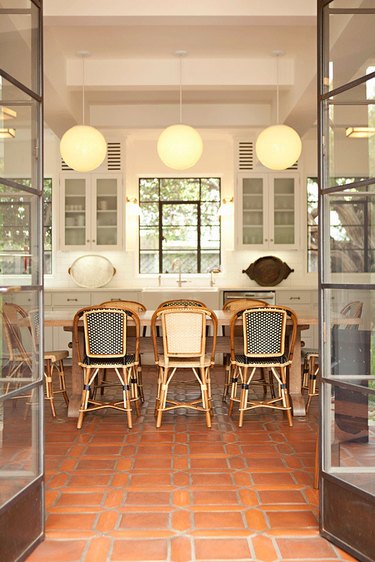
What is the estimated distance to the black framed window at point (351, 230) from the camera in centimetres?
252

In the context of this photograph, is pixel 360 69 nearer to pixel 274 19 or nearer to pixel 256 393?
pixel 274 19

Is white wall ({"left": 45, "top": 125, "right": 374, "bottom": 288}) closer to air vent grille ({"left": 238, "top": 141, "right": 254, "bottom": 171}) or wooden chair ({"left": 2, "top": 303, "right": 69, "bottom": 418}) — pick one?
air vent grille ({"left": 238, "top": 141, "right": 254, "bottom": 171})

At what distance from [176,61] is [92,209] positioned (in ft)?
8.82

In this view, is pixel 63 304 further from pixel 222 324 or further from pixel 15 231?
pixel 15 231

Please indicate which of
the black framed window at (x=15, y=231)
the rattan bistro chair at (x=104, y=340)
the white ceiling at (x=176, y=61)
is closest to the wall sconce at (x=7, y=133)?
the black framed window at (x=15, y=231)

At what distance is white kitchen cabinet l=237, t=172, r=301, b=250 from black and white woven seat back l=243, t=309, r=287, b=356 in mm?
3631

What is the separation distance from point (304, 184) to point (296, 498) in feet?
19.1

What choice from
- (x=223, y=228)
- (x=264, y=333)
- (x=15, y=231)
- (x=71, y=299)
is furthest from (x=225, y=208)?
(x=15, y=231)

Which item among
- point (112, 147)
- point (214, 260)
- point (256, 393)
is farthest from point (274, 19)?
point (214, 260)

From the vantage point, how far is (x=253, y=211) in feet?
27.1

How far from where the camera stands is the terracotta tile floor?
2.57 metres

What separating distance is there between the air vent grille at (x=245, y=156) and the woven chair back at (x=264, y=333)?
3888mm

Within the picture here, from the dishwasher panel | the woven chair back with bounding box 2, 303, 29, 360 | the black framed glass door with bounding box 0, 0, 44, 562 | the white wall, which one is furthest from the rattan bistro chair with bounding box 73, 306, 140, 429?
the white wall

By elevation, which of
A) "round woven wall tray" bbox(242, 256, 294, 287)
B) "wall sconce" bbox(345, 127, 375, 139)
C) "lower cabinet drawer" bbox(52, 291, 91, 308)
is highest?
"wall sconce" bbox(345, 127, 375, 139)
